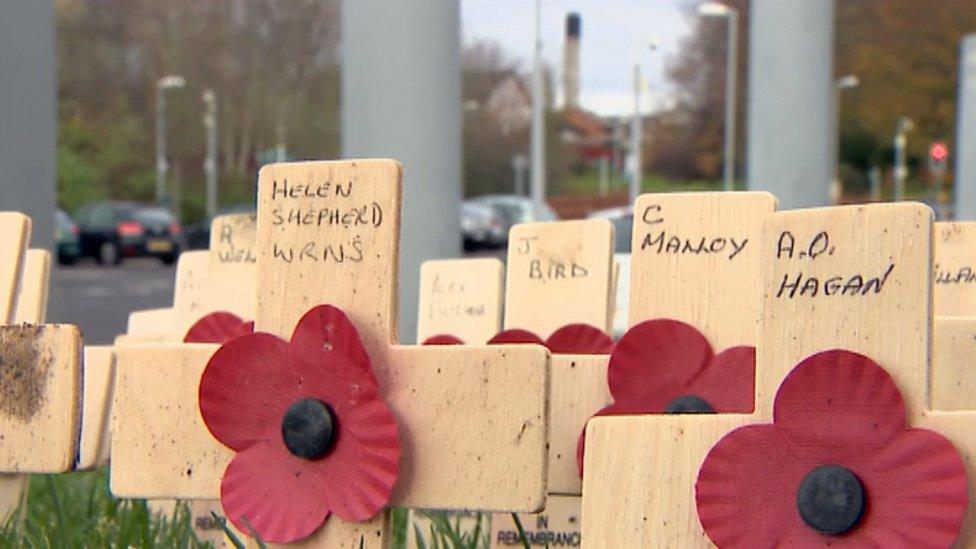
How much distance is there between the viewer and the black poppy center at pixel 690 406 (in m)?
2.97

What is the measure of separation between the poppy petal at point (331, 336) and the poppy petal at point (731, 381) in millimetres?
579

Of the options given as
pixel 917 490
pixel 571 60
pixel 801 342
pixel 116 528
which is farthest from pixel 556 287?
pixel 571 60

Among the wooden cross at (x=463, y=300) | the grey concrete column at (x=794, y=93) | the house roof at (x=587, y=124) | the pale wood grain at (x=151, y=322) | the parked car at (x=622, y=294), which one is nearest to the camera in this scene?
the wooden cross at (x=463, y=300)

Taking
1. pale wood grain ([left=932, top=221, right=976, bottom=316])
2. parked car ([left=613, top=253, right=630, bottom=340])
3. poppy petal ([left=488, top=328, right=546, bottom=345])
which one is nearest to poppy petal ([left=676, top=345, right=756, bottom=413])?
poppy petal ([left=488, top=328, right=546, bottom=345])

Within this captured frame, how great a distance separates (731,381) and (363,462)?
2.10 ft

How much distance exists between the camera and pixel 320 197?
112 inches

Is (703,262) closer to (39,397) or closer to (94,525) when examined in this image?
(39,397)

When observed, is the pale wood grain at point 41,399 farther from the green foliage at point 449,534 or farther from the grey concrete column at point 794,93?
the grey concrete column at point 794,93

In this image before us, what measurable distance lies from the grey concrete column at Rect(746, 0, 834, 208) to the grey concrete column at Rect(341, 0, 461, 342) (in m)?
4.77

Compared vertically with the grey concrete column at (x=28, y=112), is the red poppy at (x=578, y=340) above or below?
below

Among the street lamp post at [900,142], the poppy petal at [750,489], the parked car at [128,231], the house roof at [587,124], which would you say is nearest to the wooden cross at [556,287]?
the poppy petal at [750,489]

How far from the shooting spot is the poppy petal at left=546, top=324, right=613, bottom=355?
3.67m

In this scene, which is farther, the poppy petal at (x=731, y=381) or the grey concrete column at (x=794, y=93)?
the grey concrete column at (x=794, y=93)

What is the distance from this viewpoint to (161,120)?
51688mm
